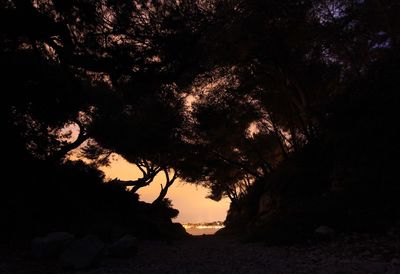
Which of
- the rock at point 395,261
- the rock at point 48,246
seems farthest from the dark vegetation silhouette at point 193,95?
the rock at point 395,261

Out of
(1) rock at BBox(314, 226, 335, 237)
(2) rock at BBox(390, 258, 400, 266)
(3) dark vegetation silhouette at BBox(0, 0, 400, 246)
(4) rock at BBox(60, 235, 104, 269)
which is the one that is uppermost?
(3) dark vegetation silhouette at BBox(0, 0, 400, 246)

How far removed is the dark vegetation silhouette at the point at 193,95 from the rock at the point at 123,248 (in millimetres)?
3331

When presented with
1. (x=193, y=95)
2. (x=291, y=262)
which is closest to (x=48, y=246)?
(x=291, y=262)

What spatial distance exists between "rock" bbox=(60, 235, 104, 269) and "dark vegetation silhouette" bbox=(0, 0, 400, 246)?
12.7 ft

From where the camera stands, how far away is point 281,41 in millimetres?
17844

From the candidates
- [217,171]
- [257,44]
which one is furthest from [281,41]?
[217,171]

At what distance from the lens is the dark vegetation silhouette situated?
36.6ft

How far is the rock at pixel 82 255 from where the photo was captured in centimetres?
843

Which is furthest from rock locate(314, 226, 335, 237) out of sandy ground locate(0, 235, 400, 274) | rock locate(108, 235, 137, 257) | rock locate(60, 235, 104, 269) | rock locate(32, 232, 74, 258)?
rock locate(32, 232, 74, 258)

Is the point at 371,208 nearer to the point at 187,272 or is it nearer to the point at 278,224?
the point at 278,224

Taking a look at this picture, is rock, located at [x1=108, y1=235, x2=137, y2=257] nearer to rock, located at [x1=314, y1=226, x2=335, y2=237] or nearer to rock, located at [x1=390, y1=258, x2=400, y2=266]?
rock, located at [x1=314, y1=226, x2=335, y2=237]

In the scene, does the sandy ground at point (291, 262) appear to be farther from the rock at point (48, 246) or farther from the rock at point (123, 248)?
the rock at point (48, 246)

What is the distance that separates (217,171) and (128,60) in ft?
79.6

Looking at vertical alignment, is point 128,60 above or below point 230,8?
below
